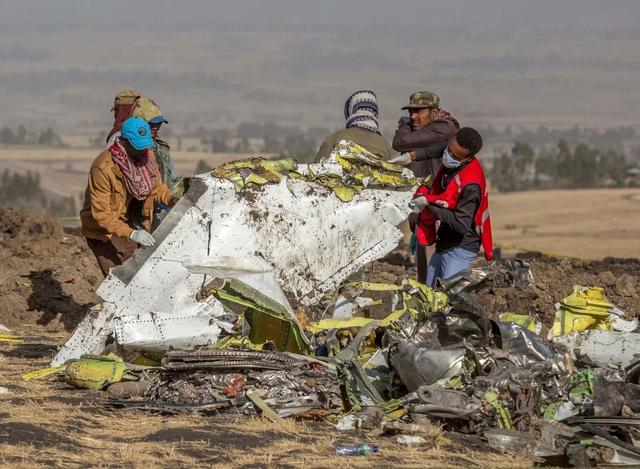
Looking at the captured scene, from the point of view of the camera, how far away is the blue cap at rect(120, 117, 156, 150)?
10.1 meters

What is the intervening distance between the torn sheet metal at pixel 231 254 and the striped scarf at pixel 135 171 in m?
0.63

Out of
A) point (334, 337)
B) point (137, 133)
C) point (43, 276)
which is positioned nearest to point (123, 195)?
point (137, 133)

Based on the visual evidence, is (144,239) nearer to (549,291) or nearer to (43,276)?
(43,276)

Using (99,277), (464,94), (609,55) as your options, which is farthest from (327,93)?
(99,277)

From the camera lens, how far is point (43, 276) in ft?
46.4


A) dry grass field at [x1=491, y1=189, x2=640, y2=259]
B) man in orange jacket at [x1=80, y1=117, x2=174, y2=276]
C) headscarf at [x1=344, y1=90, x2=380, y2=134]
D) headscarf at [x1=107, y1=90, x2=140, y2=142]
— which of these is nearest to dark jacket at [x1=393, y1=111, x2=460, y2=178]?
headscarf at [x1=344, y1=90, x2=380, y2=134]

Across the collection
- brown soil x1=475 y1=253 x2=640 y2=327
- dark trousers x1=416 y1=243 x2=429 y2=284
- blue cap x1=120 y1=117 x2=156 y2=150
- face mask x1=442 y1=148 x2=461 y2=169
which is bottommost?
brown soil x1=475 y1=253 x2=640 y2=327

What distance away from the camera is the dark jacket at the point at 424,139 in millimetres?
11383

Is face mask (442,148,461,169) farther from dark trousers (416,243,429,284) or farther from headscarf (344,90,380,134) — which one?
dark trousers (416,243,429,284)

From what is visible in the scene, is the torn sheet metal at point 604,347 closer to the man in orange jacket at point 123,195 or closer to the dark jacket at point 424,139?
the dark jacket at point 424,139

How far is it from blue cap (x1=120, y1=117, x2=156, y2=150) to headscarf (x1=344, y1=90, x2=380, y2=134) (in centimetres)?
224

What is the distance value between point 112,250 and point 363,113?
257 centimetres

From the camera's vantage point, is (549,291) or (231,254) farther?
(549,291)

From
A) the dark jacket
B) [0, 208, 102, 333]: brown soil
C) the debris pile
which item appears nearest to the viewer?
the debris pile
